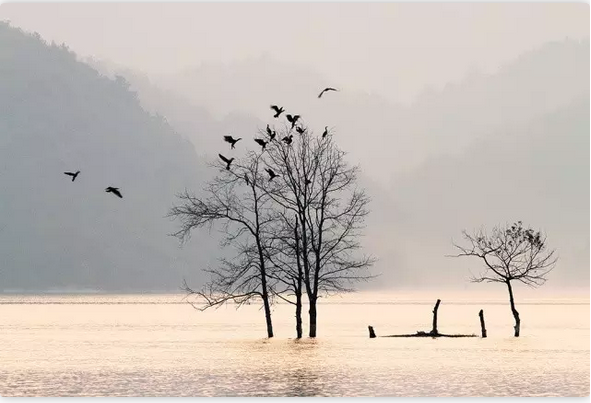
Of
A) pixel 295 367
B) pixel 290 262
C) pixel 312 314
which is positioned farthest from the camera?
pixel 312 314

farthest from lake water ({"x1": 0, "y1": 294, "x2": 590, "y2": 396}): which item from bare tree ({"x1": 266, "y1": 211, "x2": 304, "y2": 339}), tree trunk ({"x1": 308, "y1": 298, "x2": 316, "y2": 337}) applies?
bare tree ({"x1": 266, "y1": 211, "x2": 304, "y2": 339})

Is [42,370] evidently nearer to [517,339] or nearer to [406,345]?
[406,345]

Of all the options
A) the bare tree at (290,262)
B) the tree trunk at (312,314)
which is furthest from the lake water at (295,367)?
the bare tree at (290,262)

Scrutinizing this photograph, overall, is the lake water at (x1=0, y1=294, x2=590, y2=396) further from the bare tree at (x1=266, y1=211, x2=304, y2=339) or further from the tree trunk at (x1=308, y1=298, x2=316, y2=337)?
the bare tree at (x1=266, y1=211, x2=304, y2=339)

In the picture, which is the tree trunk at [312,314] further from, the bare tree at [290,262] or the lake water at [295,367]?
the lake water at [295,367]

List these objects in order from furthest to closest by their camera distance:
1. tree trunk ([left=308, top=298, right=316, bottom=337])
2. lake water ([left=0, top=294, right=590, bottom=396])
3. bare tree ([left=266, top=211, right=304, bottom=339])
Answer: tree trunk ([left=308, top=298, right=316, bottom=337]), bare tree ([left=266, top=211, right=304, bottom=339]), lake water ([left=0, top=294, right=590, bottom=396])

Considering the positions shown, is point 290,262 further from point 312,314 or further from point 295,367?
point 295,367

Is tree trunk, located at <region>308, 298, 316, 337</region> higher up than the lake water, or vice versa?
tree trunk, located at <region>308, 298, 316, 337</region>

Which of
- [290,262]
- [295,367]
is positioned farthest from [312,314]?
[295,367]

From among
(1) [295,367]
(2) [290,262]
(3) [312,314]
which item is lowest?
(1) [295,367]

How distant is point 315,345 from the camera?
73.5 m

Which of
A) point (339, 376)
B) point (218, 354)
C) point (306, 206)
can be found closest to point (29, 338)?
point (218, 354)

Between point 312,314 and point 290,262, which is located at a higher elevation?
point 290,262

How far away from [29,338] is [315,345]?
2785cm
